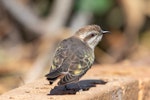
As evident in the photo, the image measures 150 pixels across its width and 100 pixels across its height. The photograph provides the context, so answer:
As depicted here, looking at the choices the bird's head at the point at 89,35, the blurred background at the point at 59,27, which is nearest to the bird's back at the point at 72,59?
the bird's head at the point at 89,35

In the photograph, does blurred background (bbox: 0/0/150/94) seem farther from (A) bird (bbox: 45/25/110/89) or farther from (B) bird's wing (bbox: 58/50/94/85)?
(B) bird's wing (bbox: 58/50/94/85)

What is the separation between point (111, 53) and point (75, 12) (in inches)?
39.4

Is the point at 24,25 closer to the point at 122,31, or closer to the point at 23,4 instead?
the point at 23,4

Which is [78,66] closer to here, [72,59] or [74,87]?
[72,59]

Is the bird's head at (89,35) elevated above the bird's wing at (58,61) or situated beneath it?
elevated above

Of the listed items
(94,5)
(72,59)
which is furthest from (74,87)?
(94,5)

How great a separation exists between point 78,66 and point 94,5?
19.8 feet

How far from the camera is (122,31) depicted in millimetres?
12484

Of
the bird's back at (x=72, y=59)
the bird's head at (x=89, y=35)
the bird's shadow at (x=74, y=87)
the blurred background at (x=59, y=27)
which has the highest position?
the blurred background at (x=59, y=27)

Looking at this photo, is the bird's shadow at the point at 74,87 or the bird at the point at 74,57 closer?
the bird at the point at 74,57

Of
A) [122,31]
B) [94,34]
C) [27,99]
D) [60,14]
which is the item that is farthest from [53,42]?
[27,99]

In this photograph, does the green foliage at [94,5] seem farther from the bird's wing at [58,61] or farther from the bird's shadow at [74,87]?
the bird's wing at [58,61]

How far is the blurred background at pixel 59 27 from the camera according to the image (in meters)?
11.6

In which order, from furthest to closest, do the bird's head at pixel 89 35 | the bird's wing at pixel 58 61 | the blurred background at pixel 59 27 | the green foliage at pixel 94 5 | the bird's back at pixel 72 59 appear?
1. the green foliage at pixel 94 5
2. the blurred background at pixel 59 27
3. the bird's head at pixel 89 35
4. the bird's back at pixel 72 59
5. the bird's wing at pixel 58 61
